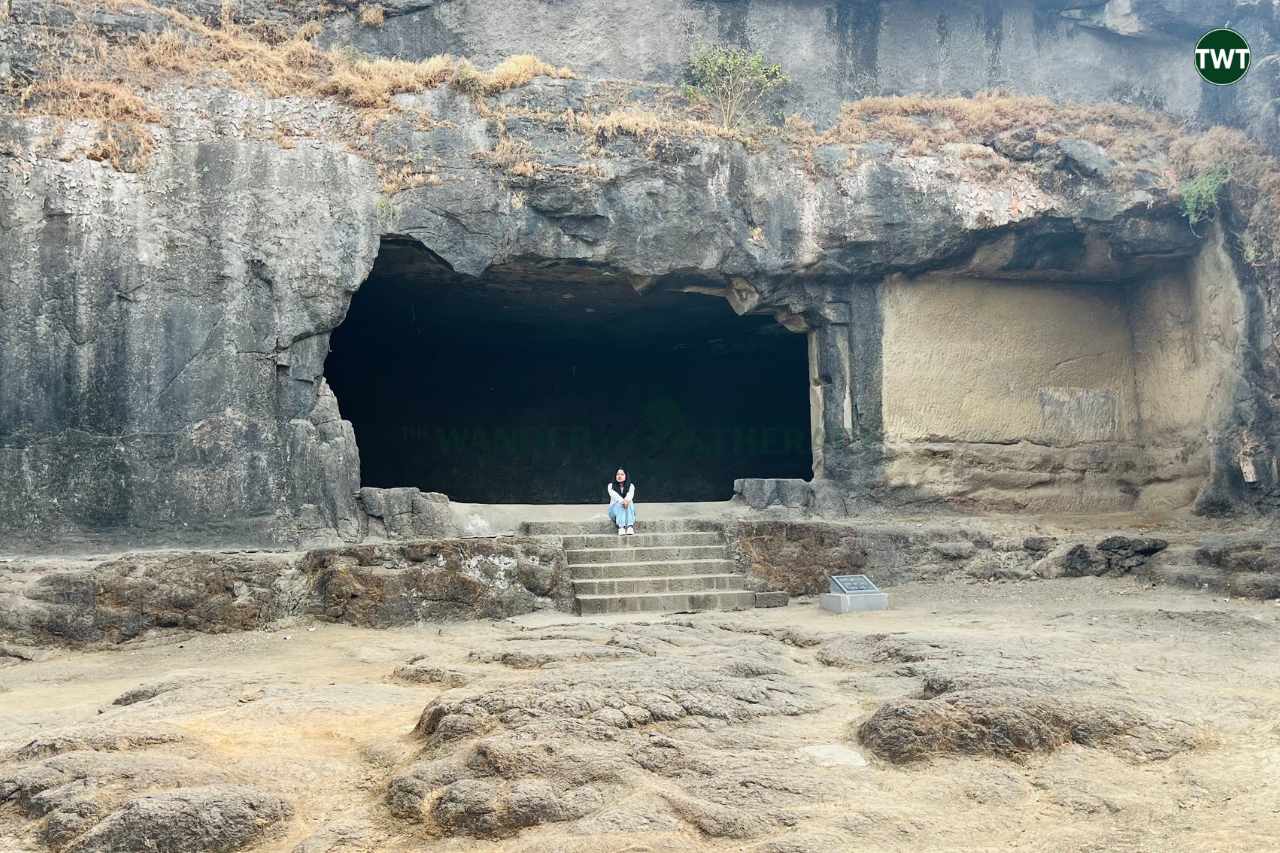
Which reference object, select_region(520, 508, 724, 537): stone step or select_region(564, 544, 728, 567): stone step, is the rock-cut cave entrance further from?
select_region(564, 544, 728, 567): stone step

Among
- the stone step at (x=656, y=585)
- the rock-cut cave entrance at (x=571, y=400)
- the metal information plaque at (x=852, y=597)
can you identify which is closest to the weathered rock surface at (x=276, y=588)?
the stone step at (x=656, y=585)

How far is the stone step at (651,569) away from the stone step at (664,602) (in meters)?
0.38

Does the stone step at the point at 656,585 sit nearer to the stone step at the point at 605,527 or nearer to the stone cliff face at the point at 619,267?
the stone step at the point at 605,527

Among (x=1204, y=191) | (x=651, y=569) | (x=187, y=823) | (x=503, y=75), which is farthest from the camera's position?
(x=1204, y=191)

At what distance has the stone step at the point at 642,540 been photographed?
37.1 feet

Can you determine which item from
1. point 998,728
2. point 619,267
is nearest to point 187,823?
point 998,728

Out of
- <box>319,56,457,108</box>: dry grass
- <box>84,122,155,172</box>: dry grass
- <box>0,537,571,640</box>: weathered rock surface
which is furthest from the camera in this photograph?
<box>319,56,457,108</box>: dry grass

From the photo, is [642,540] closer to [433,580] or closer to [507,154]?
[433,580]

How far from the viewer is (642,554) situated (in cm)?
1137

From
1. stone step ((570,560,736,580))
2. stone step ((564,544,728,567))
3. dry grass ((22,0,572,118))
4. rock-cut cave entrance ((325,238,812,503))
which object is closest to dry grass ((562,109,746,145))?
dry grass ((22,0,572,118))

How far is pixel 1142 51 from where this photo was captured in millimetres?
14250

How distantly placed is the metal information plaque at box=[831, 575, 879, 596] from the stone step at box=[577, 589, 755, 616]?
86cm

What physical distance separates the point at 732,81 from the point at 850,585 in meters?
5.50

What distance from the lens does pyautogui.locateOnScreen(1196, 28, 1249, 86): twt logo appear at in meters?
13.1
